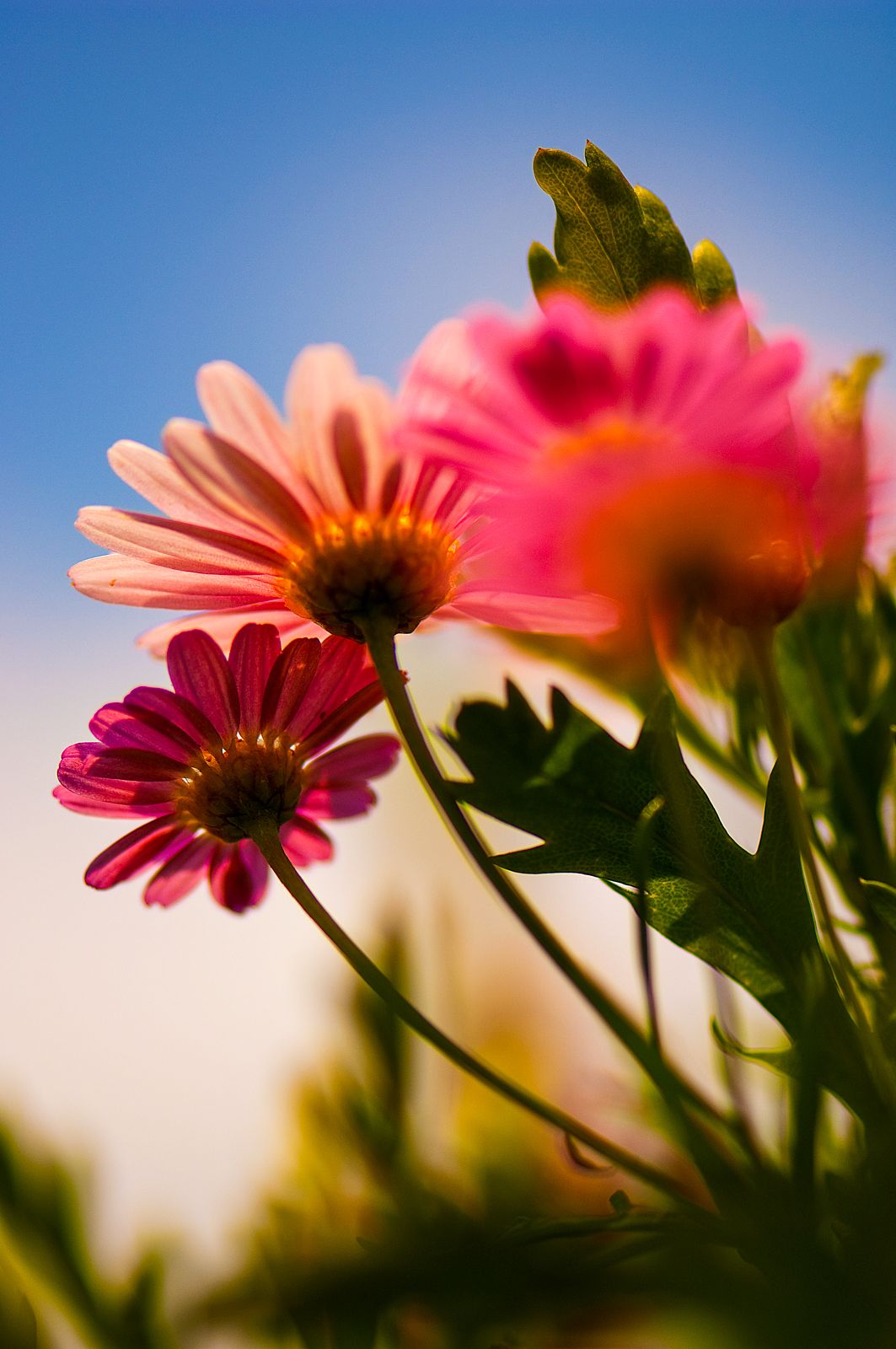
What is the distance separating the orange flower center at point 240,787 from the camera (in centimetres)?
33

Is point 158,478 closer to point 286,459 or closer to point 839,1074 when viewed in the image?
point 286,459

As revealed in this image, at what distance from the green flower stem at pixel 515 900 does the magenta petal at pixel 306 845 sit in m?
0.14

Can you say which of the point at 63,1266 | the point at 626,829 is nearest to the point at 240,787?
the point at 626,829

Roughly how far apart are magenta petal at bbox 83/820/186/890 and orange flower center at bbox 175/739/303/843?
2 cm

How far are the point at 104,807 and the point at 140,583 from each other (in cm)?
8

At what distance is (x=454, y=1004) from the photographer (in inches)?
22.0

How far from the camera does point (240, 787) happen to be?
33 centimetres

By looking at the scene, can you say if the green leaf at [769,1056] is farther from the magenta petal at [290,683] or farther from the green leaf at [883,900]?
the magenta petal at [290,683]

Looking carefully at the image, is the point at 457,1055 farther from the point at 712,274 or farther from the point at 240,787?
the point at 712,274

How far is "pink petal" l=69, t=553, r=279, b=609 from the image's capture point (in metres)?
0.32

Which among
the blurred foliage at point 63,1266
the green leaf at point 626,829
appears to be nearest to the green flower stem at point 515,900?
the green leaf at point 626,829

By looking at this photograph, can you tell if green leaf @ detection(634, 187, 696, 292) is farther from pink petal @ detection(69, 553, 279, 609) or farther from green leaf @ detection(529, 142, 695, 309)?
pink petal @ detection(69, 553, 279, 609)

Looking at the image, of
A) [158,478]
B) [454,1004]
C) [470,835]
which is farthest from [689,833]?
[454,1004]

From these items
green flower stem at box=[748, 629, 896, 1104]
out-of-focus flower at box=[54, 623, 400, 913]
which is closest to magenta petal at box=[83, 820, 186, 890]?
out-of-focus flower at box=[54, 623, 400, 913]
